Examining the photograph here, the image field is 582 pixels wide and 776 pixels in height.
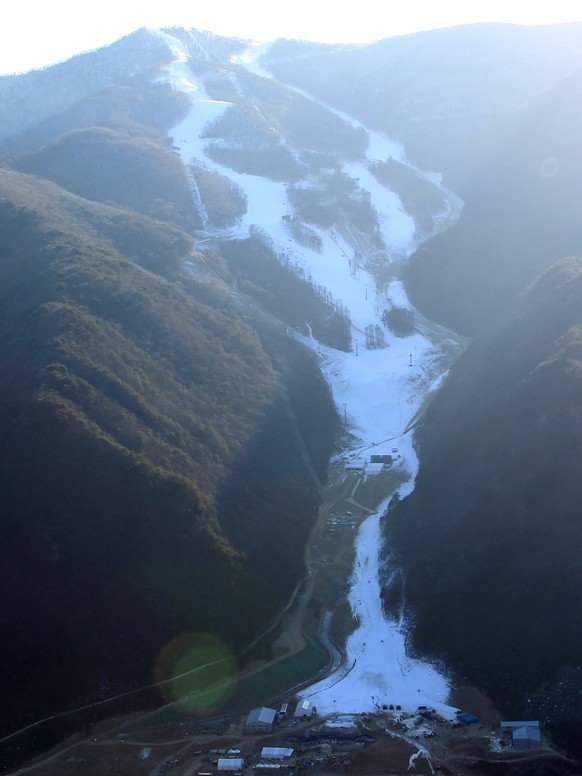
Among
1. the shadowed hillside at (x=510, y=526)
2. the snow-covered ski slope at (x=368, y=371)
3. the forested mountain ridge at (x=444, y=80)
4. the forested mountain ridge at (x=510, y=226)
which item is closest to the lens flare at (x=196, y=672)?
the snow-covered ski slope at (x=368, y=371)

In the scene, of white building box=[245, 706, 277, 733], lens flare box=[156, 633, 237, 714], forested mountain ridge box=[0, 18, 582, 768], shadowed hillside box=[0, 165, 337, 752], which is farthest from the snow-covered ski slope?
shadowed hillside box=[0, 165, 337, 752]

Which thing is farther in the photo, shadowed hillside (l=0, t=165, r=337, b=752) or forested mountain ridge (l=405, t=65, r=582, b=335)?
forested mountain ridge (l=405, t=65, r=582, b=335)

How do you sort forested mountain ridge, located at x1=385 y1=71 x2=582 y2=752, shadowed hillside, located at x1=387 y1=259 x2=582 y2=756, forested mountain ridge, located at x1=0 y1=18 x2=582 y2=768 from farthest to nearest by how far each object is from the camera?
forested mountain ridge, located at x1=0 y1=18 x2=582 y2=768
forested mountain ridge, located at x1=385 y1=71 x2=582 y2=752
shadowed hillside, located at x1=387 y1=259 x2=582 y2=756

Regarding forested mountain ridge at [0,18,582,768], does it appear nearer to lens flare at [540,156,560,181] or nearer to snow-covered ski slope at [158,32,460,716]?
lens flare at [540,156,560,181]

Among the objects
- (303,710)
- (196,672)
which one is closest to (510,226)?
(196,672)

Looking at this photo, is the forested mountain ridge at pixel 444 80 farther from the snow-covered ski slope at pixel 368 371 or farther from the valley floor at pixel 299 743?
the valley floor at pixel 299 743

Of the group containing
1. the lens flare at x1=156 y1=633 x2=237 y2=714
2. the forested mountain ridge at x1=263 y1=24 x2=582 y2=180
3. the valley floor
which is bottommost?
the valley floor

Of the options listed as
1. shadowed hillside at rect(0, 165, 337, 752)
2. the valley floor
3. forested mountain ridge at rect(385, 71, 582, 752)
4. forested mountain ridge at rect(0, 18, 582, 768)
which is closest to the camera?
the valley floor

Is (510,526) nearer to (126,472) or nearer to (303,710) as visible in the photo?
(303,710)
